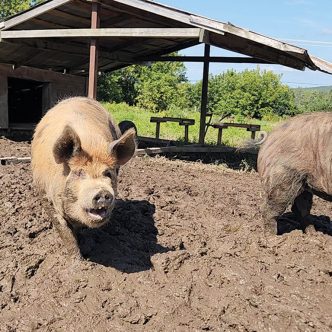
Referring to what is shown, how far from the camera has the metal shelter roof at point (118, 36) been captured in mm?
7195

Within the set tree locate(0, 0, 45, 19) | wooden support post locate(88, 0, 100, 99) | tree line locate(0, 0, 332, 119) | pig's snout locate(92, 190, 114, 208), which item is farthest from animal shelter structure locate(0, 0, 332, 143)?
tree locate(0, 0, 45, 19)

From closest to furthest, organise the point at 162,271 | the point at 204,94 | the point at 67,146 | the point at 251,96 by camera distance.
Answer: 1. the point at 67,146
2. the point at 162,271
3. the point at 204,94
4. the point at 251,96

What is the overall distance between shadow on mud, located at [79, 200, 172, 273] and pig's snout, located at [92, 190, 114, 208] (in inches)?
32.5

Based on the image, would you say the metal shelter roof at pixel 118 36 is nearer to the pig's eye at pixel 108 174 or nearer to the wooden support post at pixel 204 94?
the wooden support post at pixel 204 94

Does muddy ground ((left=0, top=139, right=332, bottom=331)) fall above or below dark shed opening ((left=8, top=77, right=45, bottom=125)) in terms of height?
below

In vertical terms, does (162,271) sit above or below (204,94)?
below

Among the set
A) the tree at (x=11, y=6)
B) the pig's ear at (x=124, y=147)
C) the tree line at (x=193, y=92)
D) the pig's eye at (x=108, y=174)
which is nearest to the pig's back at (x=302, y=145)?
the pig's ear at (x=124, y=147)

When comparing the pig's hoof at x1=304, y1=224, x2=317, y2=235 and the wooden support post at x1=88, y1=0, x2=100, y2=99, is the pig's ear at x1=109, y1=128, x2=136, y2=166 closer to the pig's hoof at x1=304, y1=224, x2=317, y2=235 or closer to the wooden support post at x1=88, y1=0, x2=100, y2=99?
the pig's hoof at x1=304, y1=224, x2=317, y2=235

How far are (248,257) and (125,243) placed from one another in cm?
111

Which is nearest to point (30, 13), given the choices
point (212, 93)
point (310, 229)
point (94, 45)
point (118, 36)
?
point (94, 45)

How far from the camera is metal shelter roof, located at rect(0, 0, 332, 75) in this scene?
A: 720cm

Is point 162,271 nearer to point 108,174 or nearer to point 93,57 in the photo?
point 108,174

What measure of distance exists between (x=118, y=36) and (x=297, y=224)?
4.09 m

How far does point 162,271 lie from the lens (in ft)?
12.9
